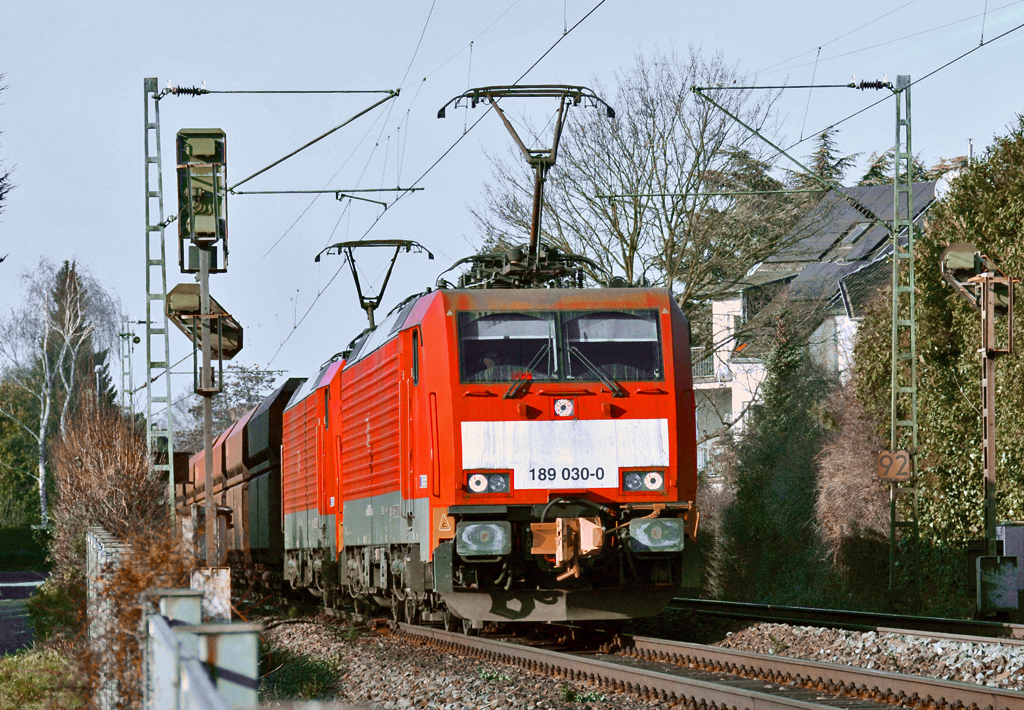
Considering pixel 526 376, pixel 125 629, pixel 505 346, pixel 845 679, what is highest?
pixel 505 346

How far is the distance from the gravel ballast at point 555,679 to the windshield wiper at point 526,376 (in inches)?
97.5

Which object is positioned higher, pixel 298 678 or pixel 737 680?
pixel 737 680

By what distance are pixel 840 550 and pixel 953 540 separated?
9.81 ft

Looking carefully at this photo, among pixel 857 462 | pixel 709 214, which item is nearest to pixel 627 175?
pixel 709 214

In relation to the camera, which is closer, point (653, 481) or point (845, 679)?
point (845, 679)

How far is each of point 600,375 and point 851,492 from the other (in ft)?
41.9

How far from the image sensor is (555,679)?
10.8m

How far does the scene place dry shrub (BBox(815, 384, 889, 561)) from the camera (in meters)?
23.3

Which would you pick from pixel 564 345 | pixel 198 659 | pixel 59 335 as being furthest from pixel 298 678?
pixel 59 335

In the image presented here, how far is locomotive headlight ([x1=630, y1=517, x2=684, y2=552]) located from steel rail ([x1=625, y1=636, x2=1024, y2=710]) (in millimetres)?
906

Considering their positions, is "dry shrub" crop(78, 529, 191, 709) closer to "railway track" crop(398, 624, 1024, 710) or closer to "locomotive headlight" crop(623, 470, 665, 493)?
"railway track" crop(398, 624, 1024, 710)

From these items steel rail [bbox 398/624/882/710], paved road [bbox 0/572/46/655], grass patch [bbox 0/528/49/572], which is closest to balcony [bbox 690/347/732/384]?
paved road [bbox 0/572/46/655]

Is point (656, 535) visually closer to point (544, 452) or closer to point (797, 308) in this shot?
point (544, 452)

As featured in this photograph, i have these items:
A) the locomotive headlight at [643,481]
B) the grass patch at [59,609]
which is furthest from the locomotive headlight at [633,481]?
the grass patch at [59,609]
